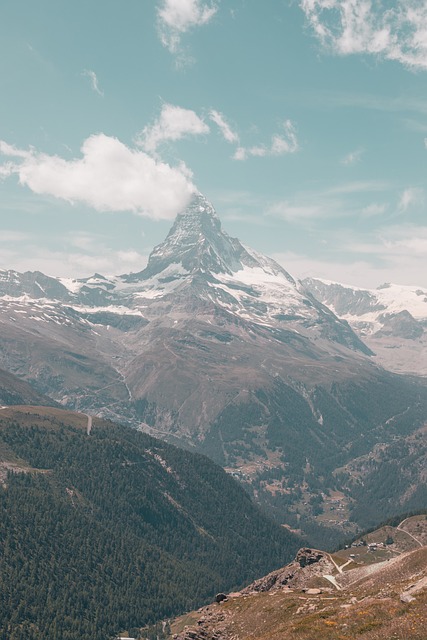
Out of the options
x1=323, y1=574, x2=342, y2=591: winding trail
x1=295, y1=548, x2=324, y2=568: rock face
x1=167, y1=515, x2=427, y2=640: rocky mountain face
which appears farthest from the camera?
x1=295, y1=548, x2=324, y2=568: rock face

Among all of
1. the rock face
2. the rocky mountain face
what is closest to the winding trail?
the rocky mountain face

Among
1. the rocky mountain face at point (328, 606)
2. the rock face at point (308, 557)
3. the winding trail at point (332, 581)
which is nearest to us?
the rocky mountain face at point (328, 606)

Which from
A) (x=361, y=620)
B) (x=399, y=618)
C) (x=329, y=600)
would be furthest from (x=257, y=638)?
(x=399, y=618)

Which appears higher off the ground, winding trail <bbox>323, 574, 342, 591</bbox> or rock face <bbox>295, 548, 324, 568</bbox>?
winding trail <bbox>323, 574, 342, 591</bbox>

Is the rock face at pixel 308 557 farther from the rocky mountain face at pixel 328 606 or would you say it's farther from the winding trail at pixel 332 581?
the winding trail at pixel 332 581

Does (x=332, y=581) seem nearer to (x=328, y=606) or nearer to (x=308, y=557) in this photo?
(x=308, y=557)

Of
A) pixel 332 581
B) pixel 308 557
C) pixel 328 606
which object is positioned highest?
pixel 328 606

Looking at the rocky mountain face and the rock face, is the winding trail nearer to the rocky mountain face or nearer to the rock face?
the rocky mountain face

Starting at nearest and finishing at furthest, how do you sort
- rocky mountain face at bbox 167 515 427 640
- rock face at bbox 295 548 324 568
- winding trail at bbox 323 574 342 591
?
rocky mountain face at bbox 167 515 427 640 < winding trail at bbox 323 574 342 591 < rock face at bbox 295 548 324 568

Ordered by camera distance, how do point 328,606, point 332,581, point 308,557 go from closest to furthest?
point 328,606
point 332,581
point 308,557

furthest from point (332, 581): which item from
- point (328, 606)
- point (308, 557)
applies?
point (328, 606)

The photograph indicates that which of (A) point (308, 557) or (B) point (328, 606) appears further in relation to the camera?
(A) point (308, 557)

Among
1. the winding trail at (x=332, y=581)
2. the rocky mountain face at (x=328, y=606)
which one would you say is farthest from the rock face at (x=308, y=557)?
the winding trail at (x=332, y=581)

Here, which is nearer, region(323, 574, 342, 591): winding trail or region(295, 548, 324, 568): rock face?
region(323, 574, 342, 591): winding trail
